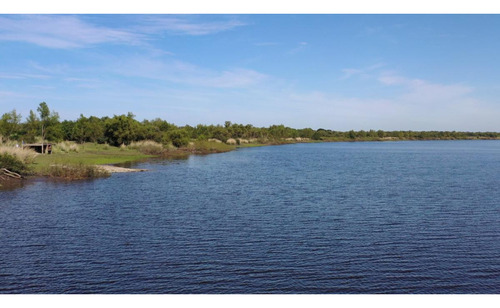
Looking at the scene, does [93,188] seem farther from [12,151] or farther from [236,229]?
[236,229]

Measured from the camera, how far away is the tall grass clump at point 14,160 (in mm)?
37281

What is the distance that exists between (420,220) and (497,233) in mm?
3836

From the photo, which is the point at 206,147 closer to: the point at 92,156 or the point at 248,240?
the point at 92,156

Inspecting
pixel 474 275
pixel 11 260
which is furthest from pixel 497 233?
pixel 11 260

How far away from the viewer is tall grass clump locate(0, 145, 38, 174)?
37.3m

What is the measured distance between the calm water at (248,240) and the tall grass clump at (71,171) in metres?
5.24

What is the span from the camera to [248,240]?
63.2 feet

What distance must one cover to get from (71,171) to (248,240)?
1057 inches

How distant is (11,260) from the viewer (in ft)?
53.4

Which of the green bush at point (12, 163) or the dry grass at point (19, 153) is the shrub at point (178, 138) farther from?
the green bush at point (12, 163)

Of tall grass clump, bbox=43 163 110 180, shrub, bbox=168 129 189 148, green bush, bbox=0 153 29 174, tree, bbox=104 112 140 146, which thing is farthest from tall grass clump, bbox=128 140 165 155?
green bush, bbox=0 153 29 174

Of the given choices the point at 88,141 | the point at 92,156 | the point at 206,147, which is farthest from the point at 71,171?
the point at 206,147

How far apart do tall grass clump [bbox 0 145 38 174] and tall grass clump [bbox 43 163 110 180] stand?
2.06 metres

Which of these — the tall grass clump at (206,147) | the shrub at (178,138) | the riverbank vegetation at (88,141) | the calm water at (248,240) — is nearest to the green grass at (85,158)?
the riverbank vegetation at (88,141)
